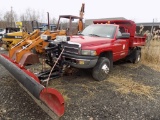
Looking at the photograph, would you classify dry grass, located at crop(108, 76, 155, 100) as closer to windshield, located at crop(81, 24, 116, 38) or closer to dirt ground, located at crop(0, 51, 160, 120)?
dirt ground, located at crop(0, 51, 160, 120)

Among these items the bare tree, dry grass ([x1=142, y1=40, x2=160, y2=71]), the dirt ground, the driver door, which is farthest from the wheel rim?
the bare tree

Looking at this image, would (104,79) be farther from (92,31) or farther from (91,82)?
(92,31)

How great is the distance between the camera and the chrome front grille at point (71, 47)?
5451 mm

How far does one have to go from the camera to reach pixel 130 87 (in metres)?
5.64

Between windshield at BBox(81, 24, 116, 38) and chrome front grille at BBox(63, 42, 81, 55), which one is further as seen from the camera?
windshield at BBox(81, 24, 116, 38)

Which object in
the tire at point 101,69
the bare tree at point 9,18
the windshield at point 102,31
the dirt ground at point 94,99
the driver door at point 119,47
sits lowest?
the dirt ground at point 94,99

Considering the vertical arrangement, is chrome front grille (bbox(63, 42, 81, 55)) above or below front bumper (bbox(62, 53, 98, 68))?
above

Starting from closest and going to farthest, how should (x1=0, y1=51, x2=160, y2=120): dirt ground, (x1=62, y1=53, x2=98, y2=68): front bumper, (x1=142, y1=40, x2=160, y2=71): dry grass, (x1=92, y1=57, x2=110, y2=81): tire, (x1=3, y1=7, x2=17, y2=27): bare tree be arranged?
(x1=0, y1=51, x2=160, y2=120): dirt ground < (x1=62, y1=53, x2=98, y2=68): front bumper < (x1=92, y1=57, x2=110, y2=81): tire < (x1=142, y1=40, x2=160, y2=71): dry grass < (x1=3, y1=7, x2=17, y2=27): bare tree

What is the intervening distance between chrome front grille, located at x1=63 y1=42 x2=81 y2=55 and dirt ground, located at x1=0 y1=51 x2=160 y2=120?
975 millimetres

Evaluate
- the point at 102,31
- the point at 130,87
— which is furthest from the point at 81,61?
the point at 102,31

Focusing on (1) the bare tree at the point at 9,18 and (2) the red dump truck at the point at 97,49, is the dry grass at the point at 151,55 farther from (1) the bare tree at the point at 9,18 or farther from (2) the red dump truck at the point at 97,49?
(1) the bare tree at the point at 9,18

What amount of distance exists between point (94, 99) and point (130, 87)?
1544 millimetres

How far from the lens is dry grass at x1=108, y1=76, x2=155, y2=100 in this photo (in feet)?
17.2

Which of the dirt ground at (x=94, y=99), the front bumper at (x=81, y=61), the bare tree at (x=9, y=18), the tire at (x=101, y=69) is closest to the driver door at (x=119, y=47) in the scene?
the tire at (x=101, y=69)
